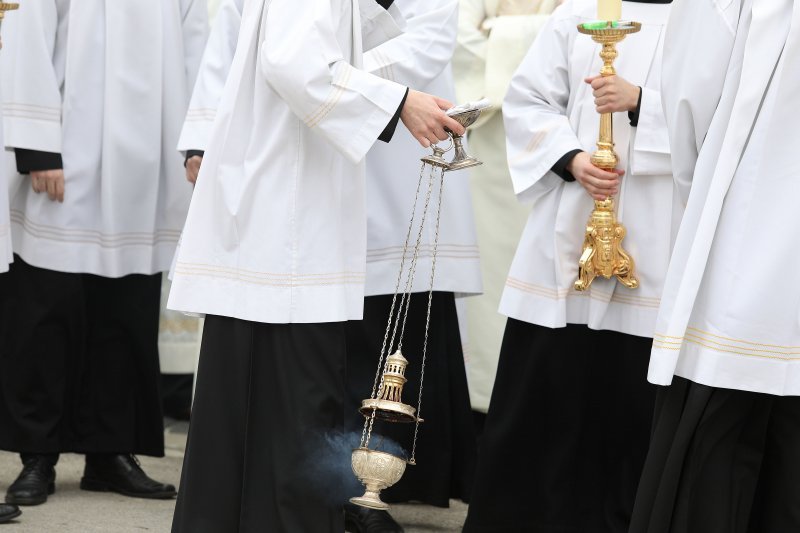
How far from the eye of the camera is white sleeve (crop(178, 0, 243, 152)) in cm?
484

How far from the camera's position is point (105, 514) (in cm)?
469

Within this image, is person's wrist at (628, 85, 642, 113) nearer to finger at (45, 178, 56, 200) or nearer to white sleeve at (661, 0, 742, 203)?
white sleeve at (661, 0, 742, 203)

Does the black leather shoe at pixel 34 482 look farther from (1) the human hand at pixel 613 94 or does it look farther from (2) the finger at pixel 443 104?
(1) the human hand at pixel 613 94

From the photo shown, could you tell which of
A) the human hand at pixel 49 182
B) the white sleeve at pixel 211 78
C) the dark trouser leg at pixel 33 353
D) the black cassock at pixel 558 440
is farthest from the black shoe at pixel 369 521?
the human hand at pixel 49 182

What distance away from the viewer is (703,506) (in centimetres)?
310

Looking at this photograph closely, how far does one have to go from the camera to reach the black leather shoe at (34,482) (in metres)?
4.71

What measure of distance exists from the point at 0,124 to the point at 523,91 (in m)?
1.82

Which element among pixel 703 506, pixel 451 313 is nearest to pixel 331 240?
pixel 703 506

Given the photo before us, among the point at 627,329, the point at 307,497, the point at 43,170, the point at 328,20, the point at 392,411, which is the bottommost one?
the point at 307,497

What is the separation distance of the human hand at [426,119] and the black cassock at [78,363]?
2041mm

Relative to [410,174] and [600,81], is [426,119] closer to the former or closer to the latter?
[600,81]

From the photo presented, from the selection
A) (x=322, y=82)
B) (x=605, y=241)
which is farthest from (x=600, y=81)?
(x=322, y=82)

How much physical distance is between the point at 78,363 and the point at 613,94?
2347mm

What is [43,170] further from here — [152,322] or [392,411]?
[392,411]
